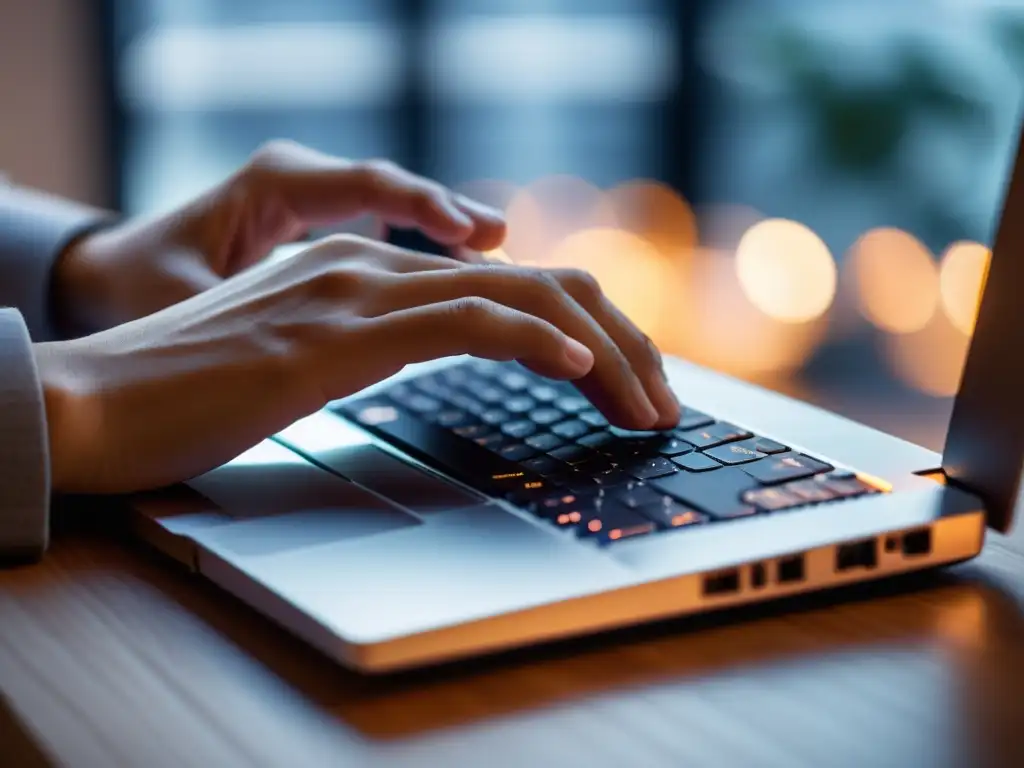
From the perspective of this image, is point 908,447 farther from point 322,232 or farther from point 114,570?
point 322,232

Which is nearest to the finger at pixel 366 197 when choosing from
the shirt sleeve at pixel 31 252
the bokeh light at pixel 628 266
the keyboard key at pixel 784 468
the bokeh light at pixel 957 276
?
the shirt sleeve at pixel 31 252

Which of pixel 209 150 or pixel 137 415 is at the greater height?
pixel 137 415

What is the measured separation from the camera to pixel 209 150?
3.02 metres

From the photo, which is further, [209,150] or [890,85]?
[209,150]

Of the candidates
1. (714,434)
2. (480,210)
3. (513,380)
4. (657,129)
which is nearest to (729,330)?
(657,129)

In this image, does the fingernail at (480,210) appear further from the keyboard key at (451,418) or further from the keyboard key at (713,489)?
the keyboard key at (713,489)

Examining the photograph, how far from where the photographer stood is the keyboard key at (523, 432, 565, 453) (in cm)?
63

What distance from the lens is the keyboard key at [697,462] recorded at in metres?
0.59

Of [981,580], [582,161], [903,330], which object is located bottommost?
[903,330]

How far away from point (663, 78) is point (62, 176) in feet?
5.38

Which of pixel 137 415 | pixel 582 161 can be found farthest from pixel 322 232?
pixel 137 415

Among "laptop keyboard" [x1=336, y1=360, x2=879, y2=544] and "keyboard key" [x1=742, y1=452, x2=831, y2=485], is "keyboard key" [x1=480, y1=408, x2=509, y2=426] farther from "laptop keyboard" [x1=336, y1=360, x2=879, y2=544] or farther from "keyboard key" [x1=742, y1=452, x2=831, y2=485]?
"keyboard key" [x1=742, y1=452, x2=831, y2=485]

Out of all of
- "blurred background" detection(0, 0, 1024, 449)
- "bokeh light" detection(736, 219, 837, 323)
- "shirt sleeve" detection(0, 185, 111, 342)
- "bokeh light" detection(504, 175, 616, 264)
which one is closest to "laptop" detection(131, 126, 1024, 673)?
"shirt sleeve" detection(0, 185, 111, 342)

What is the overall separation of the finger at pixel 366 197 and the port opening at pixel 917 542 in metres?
0.45
